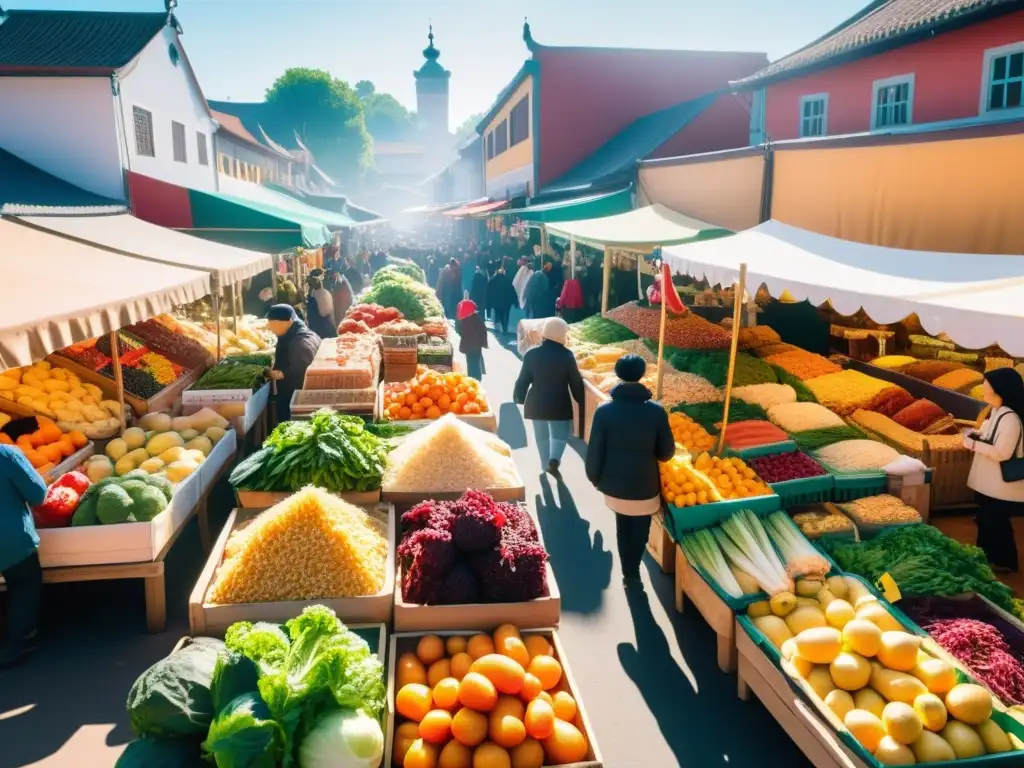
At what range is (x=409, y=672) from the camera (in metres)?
3.54

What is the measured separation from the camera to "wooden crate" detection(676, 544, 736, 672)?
4402 mm

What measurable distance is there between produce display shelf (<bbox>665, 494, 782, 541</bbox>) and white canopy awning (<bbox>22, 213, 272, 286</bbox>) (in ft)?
19.2

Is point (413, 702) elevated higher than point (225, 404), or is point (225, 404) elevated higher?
point (225, 404)

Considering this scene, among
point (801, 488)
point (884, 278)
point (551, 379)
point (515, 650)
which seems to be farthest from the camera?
point (551, 379)

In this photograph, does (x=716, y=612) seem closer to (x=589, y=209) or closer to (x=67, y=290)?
(x=67, y=290)

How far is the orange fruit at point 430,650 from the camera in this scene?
12.0 ft

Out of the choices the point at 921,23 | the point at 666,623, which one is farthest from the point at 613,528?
the point at 921,23

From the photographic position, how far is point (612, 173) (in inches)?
631

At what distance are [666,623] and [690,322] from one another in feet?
19.5

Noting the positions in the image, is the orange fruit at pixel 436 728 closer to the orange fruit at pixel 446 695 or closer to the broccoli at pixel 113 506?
the orange fruit at pixel 446 695

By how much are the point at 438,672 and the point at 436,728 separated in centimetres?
45

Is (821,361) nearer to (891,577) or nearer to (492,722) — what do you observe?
(891,577)

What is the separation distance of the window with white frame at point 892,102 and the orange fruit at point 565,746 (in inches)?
547

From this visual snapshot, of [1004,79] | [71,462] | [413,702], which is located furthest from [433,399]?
[1004,79]
